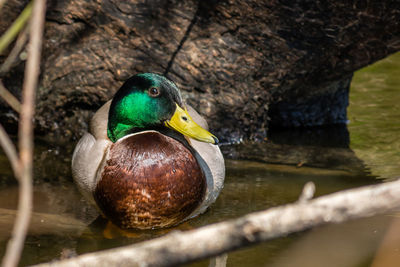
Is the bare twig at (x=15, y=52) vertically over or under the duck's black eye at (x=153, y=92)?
over

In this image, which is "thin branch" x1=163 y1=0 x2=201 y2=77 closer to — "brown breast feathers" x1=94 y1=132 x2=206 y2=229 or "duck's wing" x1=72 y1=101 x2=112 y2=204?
"duck's wing" x1=72 y1=101 x2=112 y2=204

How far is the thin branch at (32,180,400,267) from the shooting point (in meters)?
1.40

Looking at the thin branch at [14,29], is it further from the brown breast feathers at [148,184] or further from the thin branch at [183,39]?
the thin branch at [183,39]

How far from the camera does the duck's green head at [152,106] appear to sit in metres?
3.72

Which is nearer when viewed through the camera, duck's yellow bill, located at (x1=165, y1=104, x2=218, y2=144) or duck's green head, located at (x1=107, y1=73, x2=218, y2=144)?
duck's yellow bill, located at (x1=165, y1=104, x2=218, y2=144)

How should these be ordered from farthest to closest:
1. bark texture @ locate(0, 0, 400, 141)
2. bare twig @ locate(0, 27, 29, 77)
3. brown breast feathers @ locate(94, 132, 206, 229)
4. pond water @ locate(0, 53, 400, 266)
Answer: bark texture @ locate(0, 0, 400, 141), brown breast feathers @ locate(94, 132, 206, 229), pond water @ locate(0, 53, 400, 266), bare twig @ locate(0, 27, 29, 77)

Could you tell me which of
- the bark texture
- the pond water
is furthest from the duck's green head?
the bark texture

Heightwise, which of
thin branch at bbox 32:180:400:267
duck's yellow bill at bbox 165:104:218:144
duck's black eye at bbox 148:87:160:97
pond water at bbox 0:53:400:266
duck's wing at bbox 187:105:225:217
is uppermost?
thin branch at bbox 32:180:400:267

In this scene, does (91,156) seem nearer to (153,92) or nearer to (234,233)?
(153,92)

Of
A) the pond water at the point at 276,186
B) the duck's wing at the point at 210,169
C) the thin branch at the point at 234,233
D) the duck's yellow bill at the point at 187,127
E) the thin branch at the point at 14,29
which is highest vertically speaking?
the thin branch at the point at 14,29

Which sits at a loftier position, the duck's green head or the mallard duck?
the duck's green head

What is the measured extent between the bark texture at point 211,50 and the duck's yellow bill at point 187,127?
1.56 meters

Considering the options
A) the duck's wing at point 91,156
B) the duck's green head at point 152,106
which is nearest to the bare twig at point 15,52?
the duck's green head at point 152,106

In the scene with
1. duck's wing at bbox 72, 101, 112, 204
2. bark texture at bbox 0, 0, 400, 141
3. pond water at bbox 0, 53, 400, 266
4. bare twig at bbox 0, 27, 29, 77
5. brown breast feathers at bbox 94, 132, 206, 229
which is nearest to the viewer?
bare twig at bbox 0, 27, 29, 77
